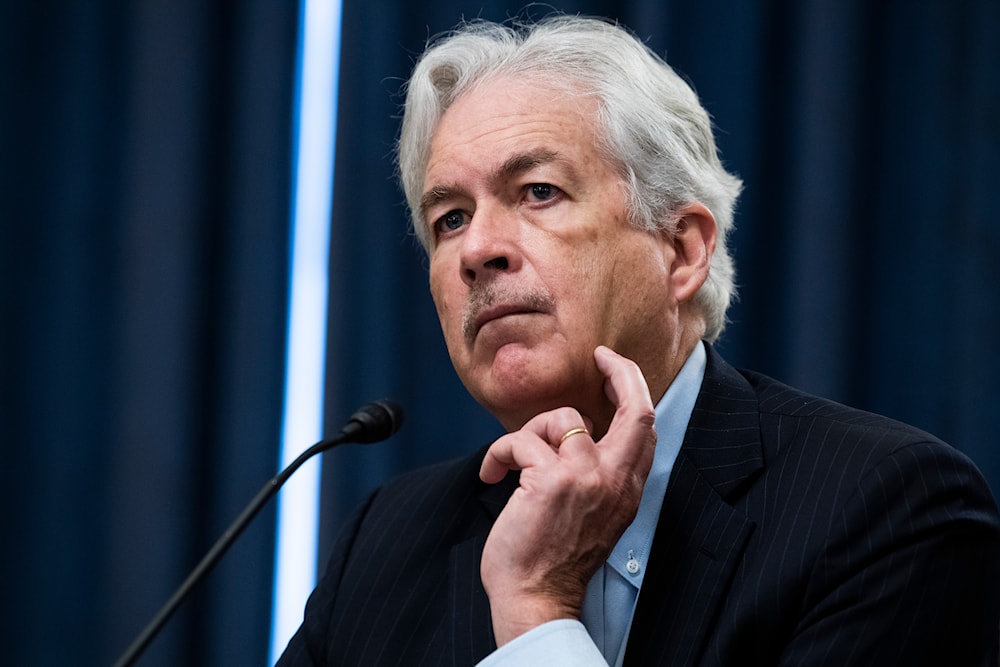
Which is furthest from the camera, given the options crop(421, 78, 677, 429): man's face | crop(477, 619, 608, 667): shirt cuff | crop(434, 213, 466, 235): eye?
crop(434, 213, 466, 235): eye

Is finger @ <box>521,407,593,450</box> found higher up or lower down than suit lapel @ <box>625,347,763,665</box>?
higher up

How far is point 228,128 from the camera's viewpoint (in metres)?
2.79

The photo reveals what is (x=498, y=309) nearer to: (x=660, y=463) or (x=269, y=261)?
(x=660, y=463)

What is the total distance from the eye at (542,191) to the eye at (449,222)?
0.17 meters

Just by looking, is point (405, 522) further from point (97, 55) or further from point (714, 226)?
point (97, 55)

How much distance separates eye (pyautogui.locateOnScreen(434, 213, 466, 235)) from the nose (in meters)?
0.13

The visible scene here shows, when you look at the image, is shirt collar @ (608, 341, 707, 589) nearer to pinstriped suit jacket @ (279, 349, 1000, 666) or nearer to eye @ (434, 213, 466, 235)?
pinstriped suit jacket @ (279, 349, 1000, 666)

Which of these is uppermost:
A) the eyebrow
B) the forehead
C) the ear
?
the forehead

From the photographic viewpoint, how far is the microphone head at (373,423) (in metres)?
1.76

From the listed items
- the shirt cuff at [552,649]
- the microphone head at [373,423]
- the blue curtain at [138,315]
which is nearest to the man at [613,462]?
the shirt cuff at [552,649]

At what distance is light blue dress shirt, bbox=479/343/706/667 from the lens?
1342 millimetres

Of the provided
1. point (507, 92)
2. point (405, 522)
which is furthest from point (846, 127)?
point (405, 522)

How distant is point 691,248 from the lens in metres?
1.86

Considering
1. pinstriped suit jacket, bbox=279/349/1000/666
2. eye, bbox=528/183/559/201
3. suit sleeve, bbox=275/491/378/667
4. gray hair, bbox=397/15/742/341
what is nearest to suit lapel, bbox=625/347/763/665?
pinstriped suit jacket, bbox=279/349/1000/666
